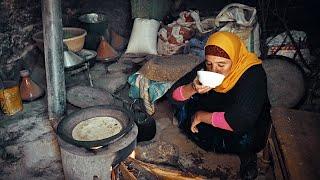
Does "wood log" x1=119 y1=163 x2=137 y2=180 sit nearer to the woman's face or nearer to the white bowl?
the white bowl

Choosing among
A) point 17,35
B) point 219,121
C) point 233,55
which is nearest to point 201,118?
point 219,121

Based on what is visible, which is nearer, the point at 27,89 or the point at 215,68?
the point at 215,68

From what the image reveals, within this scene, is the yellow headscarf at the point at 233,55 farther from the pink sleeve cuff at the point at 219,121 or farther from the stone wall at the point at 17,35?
the stone wall at the point at 17,35

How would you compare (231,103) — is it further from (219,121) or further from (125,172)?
(125,172)

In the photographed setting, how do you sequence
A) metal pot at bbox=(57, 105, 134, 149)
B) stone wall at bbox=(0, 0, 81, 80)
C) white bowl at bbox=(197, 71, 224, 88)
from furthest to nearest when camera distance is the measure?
stone wall at bbox=(0, 0, 81, 80)
white bowl at bbox=(197, 71, 224, 88)
metal pot at bbox=(57, 105, 134, 149)

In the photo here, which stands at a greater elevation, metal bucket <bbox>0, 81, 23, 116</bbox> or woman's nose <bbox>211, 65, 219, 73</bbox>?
woman's nose <bbox>211, 65, 219, 73</bbox>

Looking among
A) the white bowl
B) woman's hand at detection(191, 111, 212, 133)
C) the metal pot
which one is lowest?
woman's hand at detection(191, 111, 212, 133)

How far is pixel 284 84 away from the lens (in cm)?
475

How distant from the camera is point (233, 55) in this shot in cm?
314

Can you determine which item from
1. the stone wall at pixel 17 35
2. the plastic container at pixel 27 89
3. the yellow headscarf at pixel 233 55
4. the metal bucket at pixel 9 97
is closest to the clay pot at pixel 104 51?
the stone wall at pixel 17 35

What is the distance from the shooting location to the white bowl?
286 cm

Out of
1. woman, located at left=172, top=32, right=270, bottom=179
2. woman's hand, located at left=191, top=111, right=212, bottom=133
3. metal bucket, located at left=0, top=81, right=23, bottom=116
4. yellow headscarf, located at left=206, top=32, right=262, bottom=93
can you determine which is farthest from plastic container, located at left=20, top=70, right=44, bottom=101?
yellow headscarf, located at left=206, top=32, right=262, bottom=93

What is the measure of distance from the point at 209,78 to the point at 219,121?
60 cm

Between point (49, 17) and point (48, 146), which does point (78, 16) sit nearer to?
point (49, 17)
